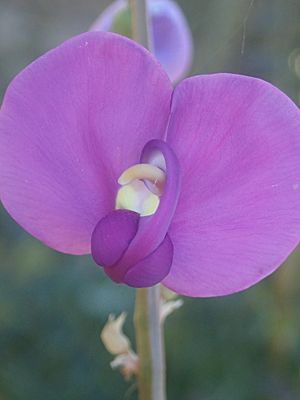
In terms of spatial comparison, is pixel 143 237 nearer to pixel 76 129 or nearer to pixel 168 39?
pixel 76 129

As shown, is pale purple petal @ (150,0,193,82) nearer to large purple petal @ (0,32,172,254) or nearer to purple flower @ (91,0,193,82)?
purple flower @ (91,0,193,82)

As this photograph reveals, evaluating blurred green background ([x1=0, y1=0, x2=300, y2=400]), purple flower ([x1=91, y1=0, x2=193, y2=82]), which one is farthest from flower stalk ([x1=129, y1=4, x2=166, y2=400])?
blurred green background ([x1=0, y1=0, x2=300, y2=400])

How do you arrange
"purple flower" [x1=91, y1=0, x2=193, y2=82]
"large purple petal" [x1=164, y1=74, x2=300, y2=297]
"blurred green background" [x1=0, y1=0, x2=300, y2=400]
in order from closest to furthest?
"large purple petal" [x1=164, y1=74, x2=300, y2=297] < "purple flower" [x1=91, y1=0, x2=193, y2=82] < "blurred green background" [x1=0, y1=0, x2=300, y2=400]

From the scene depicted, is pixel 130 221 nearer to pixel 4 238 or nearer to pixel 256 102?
pixel 256 102

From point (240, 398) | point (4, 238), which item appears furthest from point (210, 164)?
point (4, 238)

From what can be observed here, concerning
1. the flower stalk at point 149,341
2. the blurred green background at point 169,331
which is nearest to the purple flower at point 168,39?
the flower stalk at point 149,341

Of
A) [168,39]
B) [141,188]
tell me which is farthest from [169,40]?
[141,188]

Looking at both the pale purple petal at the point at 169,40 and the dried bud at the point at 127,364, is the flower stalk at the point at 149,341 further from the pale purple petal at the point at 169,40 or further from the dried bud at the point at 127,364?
the pale purple petal at the point at 169,40
